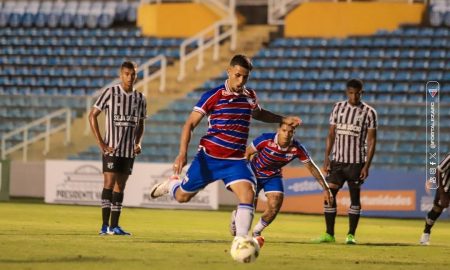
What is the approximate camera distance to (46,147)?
29.2m

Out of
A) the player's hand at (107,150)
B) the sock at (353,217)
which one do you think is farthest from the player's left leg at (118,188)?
the sock at (353,217)

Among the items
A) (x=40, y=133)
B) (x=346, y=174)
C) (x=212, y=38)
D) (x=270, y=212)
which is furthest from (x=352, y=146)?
(x=212, y=38)

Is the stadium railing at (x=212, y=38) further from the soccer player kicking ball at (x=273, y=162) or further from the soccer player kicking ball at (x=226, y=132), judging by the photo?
the soccer player kicking ball at (x=226, y=132)

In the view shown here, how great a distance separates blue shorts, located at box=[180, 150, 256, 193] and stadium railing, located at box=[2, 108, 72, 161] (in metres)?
16.7

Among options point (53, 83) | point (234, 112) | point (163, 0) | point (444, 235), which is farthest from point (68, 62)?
point (234, 112)

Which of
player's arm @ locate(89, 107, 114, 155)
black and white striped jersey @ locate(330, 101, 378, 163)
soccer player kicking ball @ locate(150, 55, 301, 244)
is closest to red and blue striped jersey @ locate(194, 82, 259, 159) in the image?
soccer player kicking ball @ locate(150, 55, 301, 244)

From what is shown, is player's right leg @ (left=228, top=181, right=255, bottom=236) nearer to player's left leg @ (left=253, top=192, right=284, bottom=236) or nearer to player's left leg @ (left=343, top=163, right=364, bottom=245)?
player's left leg @ (left=253, top=192, right=284, bottom=236)

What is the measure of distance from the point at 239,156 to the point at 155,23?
2377 cm

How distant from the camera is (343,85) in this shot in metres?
30.7

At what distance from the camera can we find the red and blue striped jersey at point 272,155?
50.5 feet

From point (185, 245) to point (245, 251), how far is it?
2851 millimetres

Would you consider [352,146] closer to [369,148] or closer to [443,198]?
[369,148]

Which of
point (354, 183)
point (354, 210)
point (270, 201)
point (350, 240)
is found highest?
point (354, 183)

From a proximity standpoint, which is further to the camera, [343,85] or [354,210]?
[343,85]
